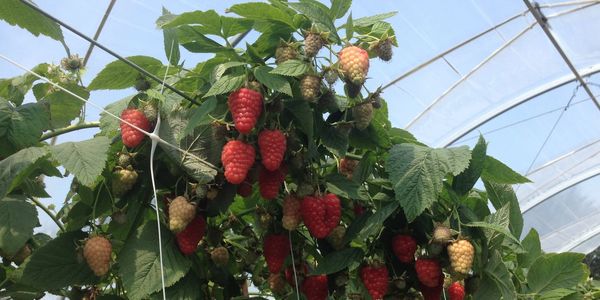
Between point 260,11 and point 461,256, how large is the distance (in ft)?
2.09

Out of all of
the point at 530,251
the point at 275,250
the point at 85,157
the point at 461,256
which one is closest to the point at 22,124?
the point at 85,157

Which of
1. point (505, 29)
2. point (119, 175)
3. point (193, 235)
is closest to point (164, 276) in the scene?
point (193, 235)

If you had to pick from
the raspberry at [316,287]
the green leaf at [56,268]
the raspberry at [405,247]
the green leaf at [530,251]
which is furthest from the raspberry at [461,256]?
the green leaf at [56,268]

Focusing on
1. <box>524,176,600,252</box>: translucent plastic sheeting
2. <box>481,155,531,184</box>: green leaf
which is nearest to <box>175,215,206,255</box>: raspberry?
<box>481,155,531,184</box>: green leaf

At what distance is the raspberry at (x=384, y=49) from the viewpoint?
1658 mm

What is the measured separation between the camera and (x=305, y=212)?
5.33ft

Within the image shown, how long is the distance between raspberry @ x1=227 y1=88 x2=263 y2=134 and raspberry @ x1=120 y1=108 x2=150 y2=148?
21 centimetres

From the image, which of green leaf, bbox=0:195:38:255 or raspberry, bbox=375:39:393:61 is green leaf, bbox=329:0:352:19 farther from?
green leaf, bbox=0:195:38:255

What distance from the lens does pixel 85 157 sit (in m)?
1.58

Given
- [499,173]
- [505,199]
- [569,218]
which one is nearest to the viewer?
[499,173]

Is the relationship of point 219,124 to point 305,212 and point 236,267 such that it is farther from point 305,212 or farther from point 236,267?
point 236,267

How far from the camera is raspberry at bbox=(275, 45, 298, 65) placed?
5.32 feet

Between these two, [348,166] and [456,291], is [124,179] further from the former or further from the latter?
[456,291]

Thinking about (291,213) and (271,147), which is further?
(291,213)
